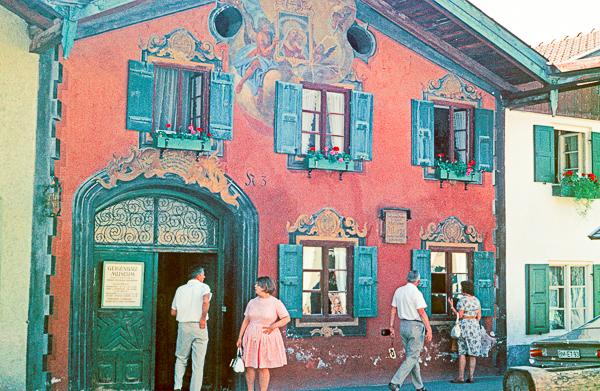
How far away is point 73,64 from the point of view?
11016 millimetres

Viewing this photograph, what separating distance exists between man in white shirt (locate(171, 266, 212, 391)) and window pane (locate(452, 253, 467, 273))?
5107 mm

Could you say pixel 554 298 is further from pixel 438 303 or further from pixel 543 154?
pixel 438 303

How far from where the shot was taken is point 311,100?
12.9 meters

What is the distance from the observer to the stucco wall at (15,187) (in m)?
10.2

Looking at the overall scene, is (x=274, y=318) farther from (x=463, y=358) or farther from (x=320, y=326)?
(x=463, y=358)

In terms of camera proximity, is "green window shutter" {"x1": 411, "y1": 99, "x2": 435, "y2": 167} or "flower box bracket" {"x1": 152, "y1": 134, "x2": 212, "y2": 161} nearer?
"flower box bracket" {"x1": 152, "y1": 134, "x2": 212, "y2": 161}

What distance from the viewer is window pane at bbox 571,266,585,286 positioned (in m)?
15.5

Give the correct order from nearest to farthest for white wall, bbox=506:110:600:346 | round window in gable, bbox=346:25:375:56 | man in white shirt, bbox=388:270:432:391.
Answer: man in white shirt, bbox=388:270:432:391 → round window in gable, bbox=346:25:375:56 → white wall, bbox=506:110:600:346

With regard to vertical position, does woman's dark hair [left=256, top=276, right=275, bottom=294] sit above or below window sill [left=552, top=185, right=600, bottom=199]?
below

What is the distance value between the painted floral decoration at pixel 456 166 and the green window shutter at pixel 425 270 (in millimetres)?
1487

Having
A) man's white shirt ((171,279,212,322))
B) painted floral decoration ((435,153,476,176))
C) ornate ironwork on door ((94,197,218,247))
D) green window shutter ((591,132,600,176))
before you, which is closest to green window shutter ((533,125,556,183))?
green window shutter ((591,132,600,176))

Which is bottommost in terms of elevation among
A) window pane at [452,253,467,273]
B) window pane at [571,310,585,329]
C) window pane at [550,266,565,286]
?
window pane at [571,310,585,329]

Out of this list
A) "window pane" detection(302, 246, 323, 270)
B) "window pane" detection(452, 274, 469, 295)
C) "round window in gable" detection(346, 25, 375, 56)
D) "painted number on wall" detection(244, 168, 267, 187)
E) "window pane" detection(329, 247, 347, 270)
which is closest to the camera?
"painted number on wall" detection(244, 168, 267, 187)

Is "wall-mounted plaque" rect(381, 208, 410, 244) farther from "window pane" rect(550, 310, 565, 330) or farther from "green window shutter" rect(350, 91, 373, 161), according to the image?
"window pane" rect(550, 310, 565, 330)
